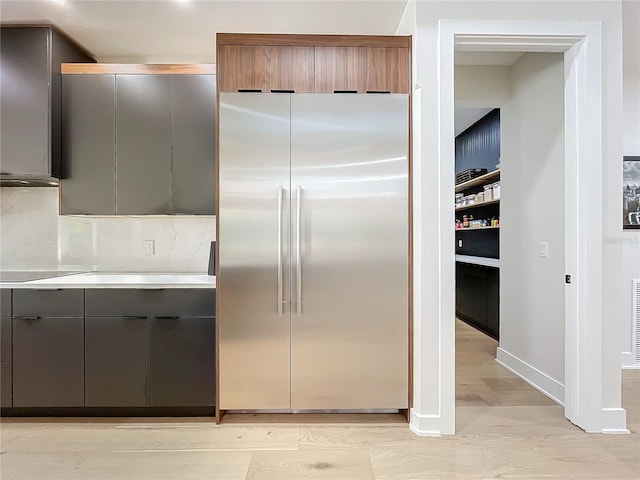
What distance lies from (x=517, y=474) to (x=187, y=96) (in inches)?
119

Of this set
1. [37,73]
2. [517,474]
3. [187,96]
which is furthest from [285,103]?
[517,474]

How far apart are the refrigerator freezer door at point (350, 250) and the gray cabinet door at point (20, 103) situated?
1784 millimetres

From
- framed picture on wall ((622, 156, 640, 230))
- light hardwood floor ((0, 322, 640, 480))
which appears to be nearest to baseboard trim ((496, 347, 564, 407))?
light hardwood floor ((0, 322, 640, 480))

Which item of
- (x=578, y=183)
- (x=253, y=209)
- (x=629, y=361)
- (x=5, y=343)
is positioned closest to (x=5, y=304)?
(x=5, y=343)

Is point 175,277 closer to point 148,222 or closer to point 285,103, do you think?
point 148,222

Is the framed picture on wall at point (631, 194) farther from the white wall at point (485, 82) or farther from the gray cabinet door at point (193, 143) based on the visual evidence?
the gray cabinet door at point (193, 143)

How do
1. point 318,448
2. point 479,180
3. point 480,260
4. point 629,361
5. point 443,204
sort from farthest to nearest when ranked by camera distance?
point 480,260
point 479,180
point 629,361
point 443,204
point 318,448

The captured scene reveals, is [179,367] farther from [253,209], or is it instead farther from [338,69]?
[338,69]

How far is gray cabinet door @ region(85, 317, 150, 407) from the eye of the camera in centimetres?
242

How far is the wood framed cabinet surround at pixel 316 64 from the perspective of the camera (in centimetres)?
242

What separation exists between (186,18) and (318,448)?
2914mm

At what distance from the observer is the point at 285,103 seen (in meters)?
2.40

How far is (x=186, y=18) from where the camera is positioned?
2617mm

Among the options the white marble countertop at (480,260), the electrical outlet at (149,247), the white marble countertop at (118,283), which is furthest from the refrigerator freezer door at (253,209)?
the white marble countertop at (480,260)
